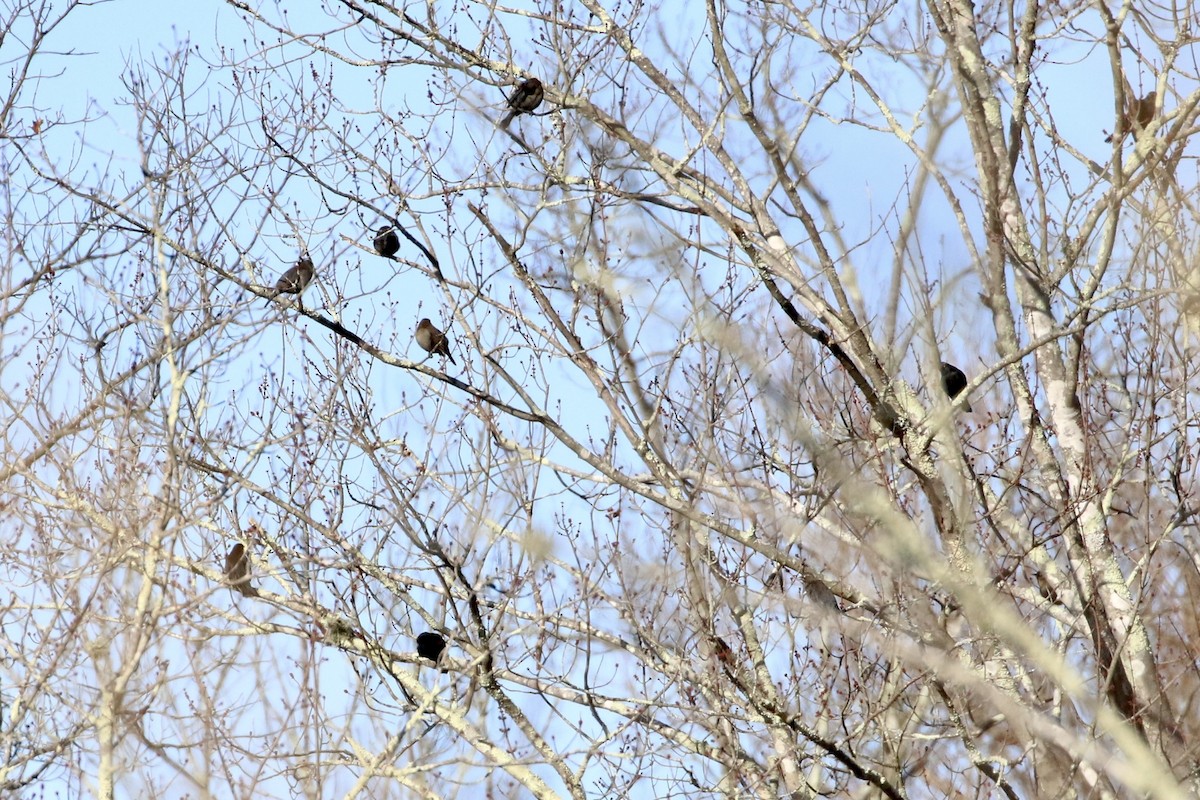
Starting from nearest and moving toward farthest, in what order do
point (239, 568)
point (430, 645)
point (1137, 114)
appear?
point (430, 645) < point (239, 568) < point (1137, 114)

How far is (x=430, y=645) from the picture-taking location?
7059 mm

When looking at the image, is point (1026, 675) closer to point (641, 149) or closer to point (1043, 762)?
point (1043, 762)

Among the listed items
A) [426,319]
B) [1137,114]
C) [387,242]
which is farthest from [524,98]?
[1137,114]

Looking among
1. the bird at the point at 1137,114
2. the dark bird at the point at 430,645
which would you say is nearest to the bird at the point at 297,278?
the dark bird at the point at 430,645

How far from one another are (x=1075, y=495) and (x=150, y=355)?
17.0 ft

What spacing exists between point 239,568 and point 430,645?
1.19 meters

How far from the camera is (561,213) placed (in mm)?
8227

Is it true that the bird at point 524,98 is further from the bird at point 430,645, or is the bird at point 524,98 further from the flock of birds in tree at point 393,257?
the bird at point 430,645

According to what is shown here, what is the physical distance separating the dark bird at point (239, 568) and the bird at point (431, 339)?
1.55 m

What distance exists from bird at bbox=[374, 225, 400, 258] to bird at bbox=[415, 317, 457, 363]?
1.54 feet

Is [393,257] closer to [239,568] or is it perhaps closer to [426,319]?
[426,319]

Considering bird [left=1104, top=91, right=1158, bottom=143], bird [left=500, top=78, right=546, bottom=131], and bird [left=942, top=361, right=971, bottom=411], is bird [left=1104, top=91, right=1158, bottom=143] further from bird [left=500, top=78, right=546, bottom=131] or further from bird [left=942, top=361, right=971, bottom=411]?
bird [left=500, top=78, right=546, bottom=131]

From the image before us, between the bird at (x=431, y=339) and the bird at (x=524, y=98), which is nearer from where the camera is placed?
the bird at (x=431, y=339)

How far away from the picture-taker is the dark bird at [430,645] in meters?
7.02
